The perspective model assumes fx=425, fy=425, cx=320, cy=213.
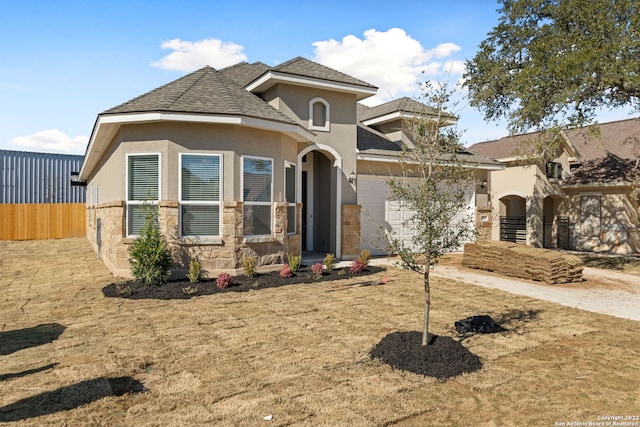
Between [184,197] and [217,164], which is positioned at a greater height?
[217,164]

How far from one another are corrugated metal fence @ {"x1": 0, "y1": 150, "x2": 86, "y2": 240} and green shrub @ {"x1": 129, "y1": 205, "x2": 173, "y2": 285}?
714 inches

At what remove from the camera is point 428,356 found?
5.27 metres

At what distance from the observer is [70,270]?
41.6 ft

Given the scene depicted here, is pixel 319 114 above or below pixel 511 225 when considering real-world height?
above

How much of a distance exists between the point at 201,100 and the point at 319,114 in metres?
4.66

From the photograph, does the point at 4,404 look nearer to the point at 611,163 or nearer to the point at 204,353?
the point at 204,353

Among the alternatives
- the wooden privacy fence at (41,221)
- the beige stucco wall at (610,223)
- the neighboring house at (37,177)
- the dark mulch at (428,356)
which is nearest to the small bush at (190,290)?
the dark mulch at (428,356)

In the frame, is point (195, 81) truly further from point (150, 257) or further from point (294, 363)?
point (294, 363)

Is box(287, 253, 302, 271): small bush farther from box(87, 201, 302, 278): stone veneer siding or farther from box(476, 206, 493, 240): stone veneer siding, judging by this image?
box(476, 206, 493, 240): stone veneer siding

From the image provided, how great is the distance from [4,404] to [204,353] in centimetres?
212

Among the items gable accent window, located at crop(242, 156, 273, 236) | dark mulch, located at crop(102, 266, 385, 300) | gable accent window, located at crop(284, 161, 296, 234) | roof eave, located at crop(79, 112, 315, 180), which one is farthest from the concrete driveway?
roof eave, located at crop(79, 112, 315, 180)

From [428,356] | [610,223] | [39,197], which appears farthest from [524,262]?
[39,197]

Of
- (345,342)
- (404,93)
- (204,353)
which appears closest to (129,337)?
(204,353)

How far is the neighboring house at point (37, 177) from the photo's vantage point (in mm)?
29953
